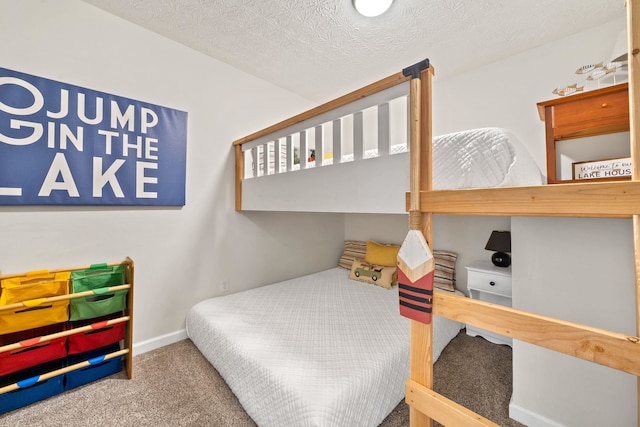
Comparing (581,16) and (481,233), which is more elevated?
(581,16)

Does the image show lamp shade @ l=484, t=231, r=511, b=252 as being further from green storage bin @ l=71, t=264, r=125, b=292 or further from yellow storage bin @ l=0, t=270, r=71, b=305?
yellow storage bin @ l=0, t=270, r=71, b=305

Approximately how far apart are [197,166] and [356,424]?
2109mm

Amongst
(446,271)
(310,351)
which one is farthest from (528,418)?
(446,271)

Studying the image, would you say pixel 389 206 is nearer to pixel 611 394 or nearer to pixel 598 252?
pixel 598 252

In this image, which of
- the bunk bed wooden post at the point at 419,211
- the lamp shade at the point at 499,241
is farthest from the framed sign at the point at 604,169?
the bunk bed wooden post at the point at 419,211

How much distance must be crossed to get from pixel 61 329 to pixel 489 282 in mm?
2969

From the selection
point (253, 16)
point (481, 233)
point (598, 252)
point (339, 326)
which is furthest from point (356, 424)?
point (253, 16)

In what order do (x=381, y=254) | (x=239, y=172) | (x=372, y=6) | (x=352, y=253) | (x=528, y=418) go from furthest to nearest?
(x=352, y=253) < (x=381, y=254) < (x=239, y=172) < (x=372, y=6) < (x=528, y=418)

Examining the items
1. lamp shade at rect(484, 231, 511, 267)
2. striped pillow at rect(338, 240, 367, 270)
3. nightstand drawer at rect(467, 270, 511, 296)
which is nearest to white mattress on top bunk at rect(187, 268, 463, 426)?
→ nightstand drawer at rect(467, 270, 511, 296)

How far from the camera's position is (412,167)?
3.32 feet

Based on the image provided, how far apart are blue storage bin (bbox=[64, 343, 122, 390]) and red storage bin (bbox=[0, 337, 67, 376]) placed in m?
0.12

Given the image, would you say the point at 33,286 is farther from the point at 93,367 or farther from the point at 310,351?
the point at 310,351

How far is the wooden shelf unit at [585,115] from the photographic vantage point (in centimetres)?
142

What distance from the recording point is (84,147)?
5.74 feet
